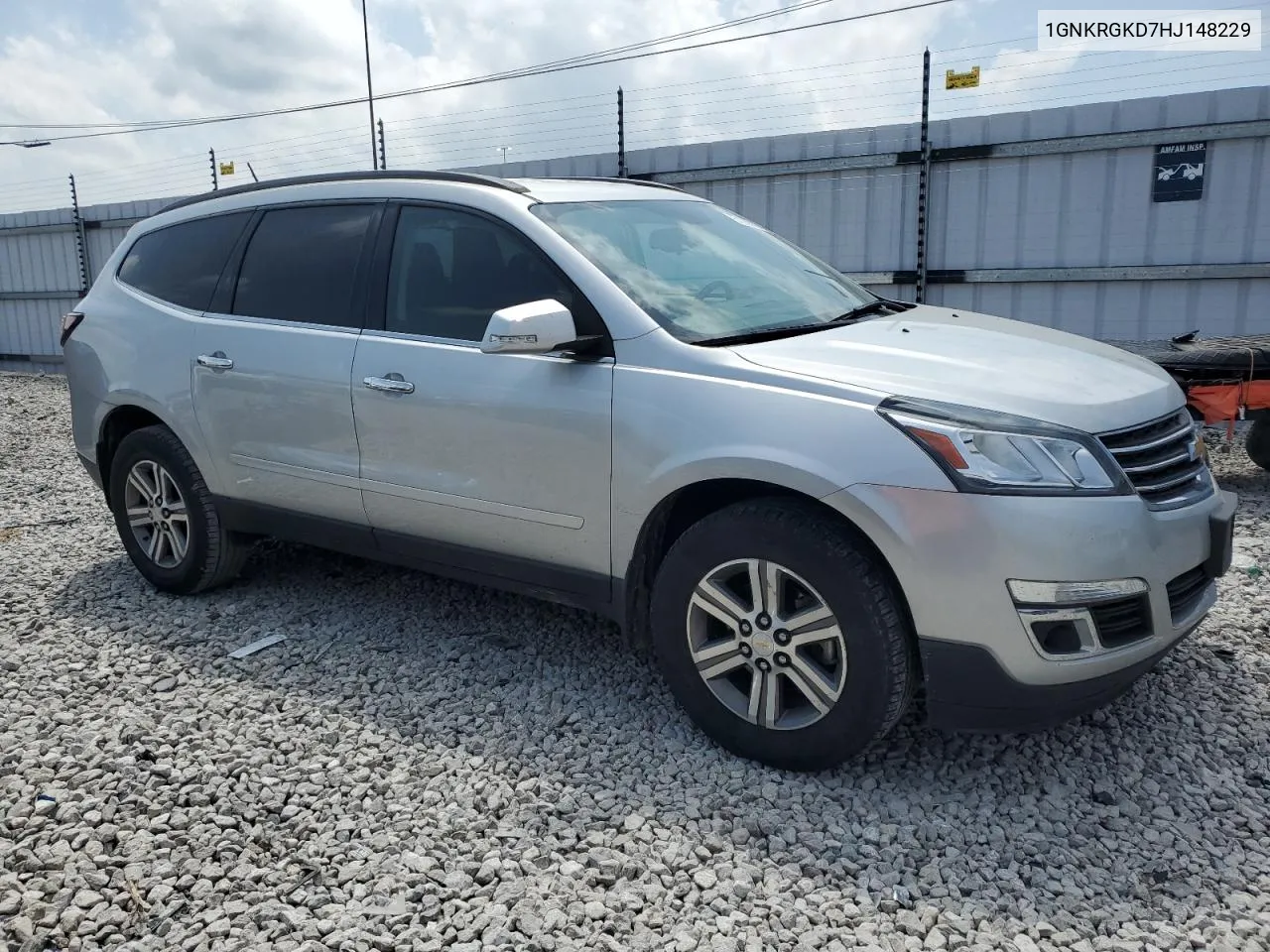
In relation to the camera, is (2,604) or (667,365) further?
(2,604)

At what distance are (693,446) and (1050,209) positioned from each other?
274 inches

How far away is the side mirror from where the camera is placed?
3045 millimetres

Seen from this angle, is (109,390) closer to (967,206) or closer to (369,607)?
(369,607)

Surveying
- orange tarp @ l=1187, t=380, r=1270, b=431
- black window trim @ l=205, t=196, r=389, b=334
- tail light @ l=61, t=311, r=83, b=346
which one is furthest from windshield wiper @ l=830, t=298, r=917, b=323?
tail light @ l=61, t=311, r=83, b=346

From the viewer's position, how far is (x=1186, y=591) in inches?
111

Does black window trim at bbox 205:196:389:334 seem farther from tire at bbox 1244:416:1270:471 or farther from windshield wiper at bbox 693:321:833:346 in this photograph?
tire at bbox 1244:416:1270:471

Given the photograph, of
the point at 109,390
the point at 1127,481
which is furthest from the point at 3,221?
the point at 1127,481

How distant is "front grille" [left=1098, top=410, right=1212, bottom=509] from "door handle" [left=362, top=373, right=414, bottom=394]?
225 cm

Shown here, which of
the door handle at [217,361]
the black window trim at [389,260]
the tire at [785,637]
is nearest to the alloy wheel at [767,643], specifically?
the tire at [785,637]

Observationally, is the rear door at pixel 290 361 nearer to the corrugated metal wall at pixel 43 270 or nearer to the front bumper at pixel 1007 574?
the front bumper at pixel 1007 574

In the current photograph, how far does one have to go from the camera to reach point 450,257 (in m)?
3.66

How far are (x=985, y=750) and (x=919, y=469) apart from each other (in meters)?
1.09

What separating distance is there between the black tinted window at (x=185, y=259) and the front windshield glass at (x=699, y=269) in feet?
5.74

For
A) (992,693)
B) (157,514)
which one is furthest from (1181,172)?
(157,514)
